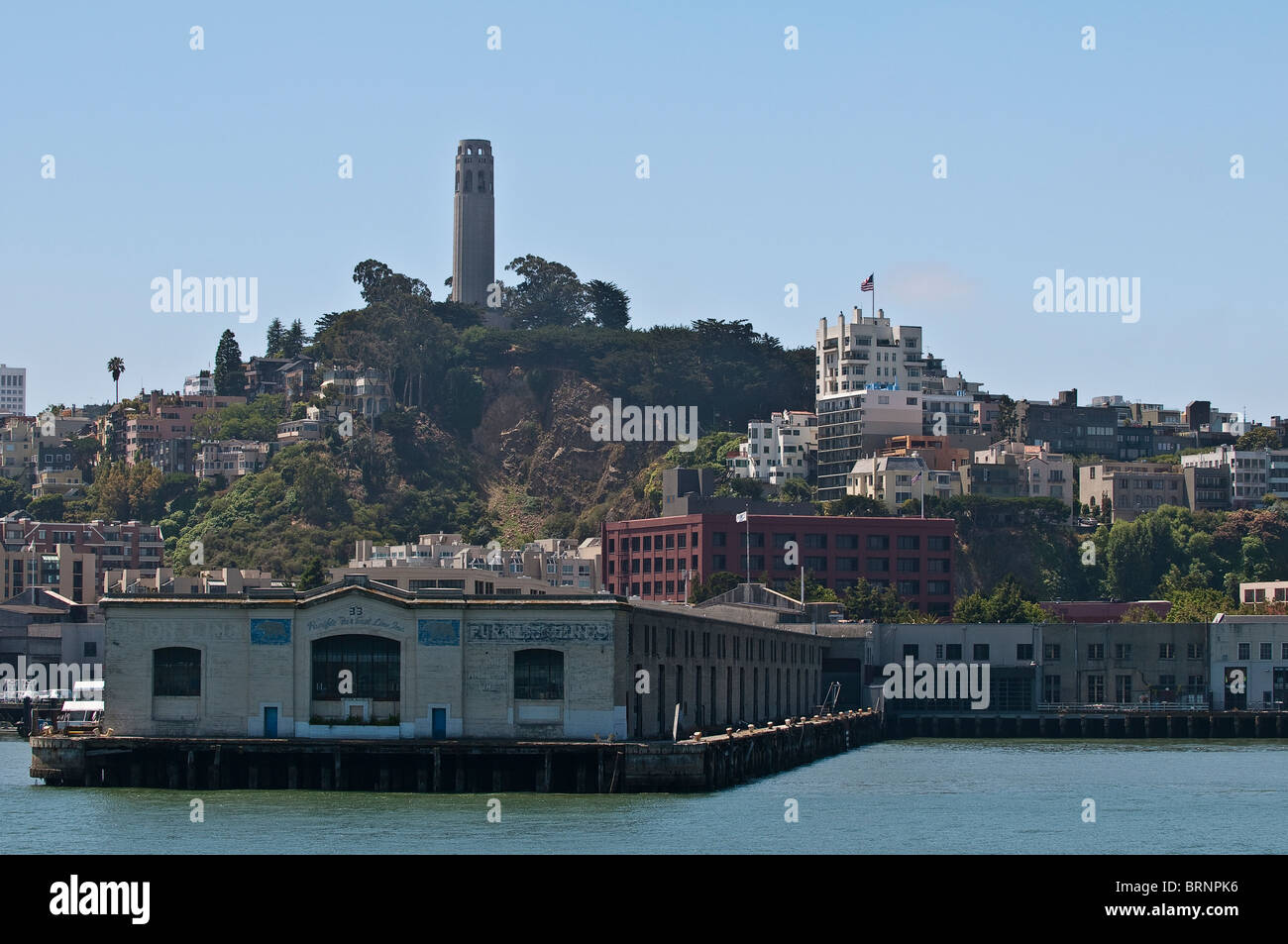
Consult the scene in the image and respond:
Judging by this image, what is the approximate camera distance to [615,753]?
71.4 m

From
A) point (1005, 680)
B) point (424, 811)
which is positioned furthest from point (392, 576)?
point (424, 811)

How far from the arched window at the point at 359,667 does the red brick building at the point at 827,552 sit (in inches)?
3937

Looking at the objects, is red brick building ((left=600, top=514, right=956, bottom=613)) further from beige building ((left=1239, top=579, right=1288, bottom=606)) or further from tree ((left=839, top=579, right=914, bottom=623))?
beige building ((left=1239, top=579, right=1288, bottom=606))

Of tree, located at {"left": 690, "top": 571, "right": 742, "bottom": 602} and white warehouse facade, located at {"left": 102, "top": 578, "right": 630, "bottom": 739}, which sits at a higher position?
tree, located at {"left": 690, "top": 571, "right": 742, "bottom": 602}

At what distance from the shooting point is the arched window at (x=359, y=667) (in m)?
75.9

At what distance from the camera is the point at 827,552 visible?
17925 centimetres

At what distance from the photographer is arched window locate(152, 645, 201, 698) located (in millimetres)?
77188

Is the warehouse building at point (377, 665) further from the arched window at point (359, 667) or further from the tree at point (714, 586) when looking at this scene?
the tree at point (714, 586)

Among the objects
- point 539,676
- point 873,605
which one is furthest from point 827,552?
point 539,676

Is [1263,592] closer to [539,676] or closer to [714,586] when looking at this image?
[714,586]

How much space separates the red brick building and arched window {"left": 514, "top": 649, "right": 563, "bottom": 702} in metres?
101

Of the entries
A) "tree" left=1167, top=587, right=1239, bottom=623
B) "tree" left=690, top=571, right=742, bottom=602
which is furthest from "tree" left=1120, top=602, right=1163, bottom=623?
"tree" left=690, top=571, right=742, bottom=602

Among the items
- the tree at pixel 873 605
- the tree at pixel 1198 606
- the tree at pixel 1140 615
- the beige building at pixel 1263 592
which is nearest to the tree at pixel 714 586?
the tree at pixel 873 605

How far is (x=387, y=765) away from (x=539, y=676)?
6.27 meters
